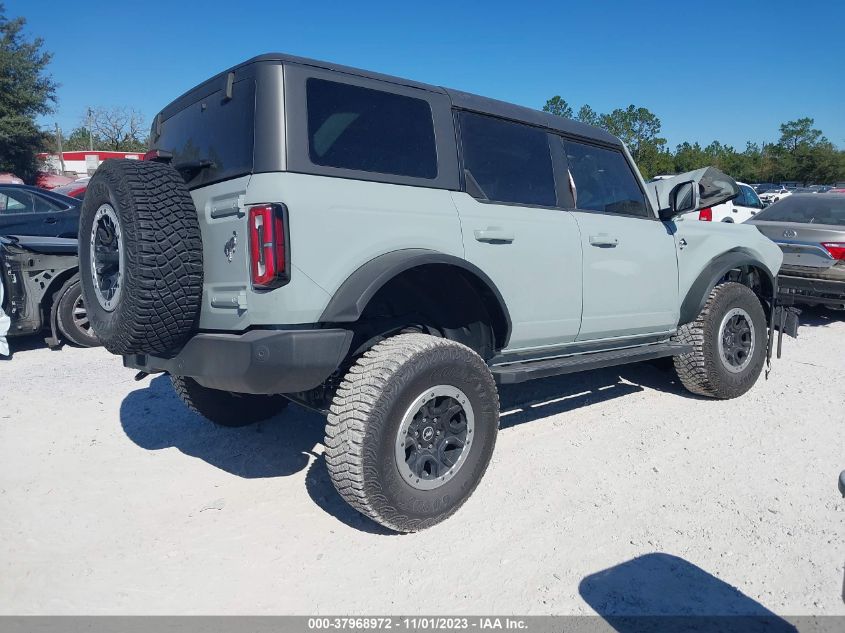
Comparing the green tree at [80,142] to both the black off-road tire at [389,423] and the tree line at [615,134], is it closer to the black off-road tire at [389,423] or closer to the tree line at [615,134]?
the tree line at [615,134]

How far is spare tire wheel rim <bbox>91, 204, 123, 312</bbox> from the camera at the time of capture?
114 inches

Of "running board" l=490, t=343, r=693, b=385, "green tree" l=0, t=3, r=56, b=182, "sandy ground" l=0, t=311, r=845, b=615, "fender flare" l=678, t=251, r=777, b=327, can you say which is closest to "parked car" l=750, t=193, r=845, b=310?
"fender flare" l=678, t=251, r=777, b=327

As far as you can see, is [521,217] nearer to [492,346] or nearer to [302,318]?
[492,346]

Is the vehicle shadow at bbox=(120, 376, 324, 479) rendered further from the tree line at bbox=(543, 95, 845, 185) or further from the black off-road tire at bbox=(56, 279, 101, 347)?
the tree line at bbox=(543, 95, 845, 185)

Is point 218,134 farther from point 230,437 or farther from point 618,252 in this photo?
point 618,252

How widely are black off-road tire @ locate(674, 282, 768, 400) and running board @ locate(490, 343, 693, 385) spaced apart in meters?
0.17

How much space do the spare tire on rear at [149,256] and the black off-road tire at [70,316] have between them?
13.3ft

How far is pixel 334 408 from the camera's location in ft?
9.26

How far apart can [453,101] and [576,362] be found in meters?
1.69

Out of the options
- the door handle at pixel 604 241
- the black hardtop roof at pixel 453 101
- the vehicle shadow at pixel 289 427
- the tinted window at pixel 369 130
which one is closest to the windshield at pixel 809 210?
the vehicle shadow at pixel 289 427

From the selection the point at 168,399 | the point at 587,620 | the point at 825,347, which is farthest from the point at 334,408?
the point at 825,347

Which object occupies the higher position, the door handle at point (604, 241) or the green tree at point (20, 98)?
the green tree at point (20, 98)

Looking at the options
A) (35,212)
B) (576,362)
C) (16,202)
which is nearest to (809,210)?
(576,362)

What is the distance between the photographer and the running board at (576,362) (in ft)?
11.4
